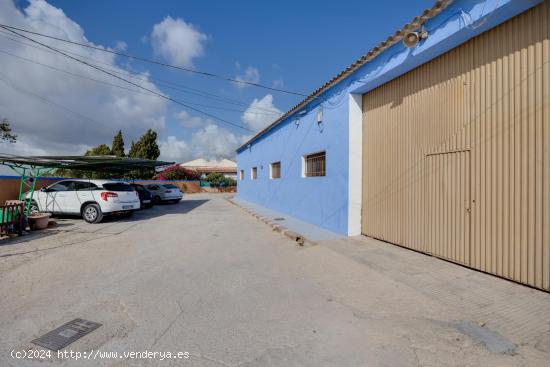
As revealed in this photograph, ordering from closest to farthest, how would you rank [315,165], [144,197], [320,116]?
[320,116] < [315,165] < [144,197]

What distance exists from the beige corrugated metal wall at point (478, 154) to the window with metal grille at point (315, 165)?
260 cm

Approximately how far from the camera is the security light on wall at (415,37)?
505 cm

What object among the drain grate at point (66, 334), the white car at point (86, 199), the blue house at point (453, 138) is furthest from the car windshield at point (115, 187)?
the drain grate at point (66, 334)

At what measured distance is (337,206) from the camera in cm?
775

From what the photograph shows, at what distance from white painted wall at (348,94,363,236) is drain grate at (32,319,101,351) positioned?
19.1 feet

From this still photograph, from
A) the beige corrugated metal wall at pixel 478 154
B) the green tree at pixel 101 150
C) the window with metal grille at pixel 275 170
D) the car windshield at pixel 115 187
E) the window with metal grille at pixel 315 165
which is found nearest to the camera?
the beige corrugated metal wall at pixel 478 154

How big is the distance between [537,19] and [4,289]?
8179mm

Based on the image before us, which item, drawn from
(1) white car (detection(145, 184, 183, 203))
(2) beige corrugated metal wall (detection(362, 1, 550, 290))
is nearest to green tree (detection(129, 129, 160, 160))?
(1) white car (detection(145, 184, 183, 203))

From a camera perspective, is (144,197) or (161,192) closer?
(144,197)

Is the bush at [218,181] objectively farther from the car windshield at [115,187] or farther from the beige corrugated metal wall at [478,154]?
the beige corrugated metal wall at [478,154]

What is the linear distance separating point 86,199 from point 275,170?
26.1 ft

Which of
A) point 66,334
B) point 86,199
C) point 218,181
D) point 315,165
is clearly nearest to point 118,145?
point 218,181

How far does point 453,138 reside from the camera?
16.0 ft

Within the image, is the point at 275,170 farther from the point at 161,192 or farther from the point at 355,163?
the point at 161,192
